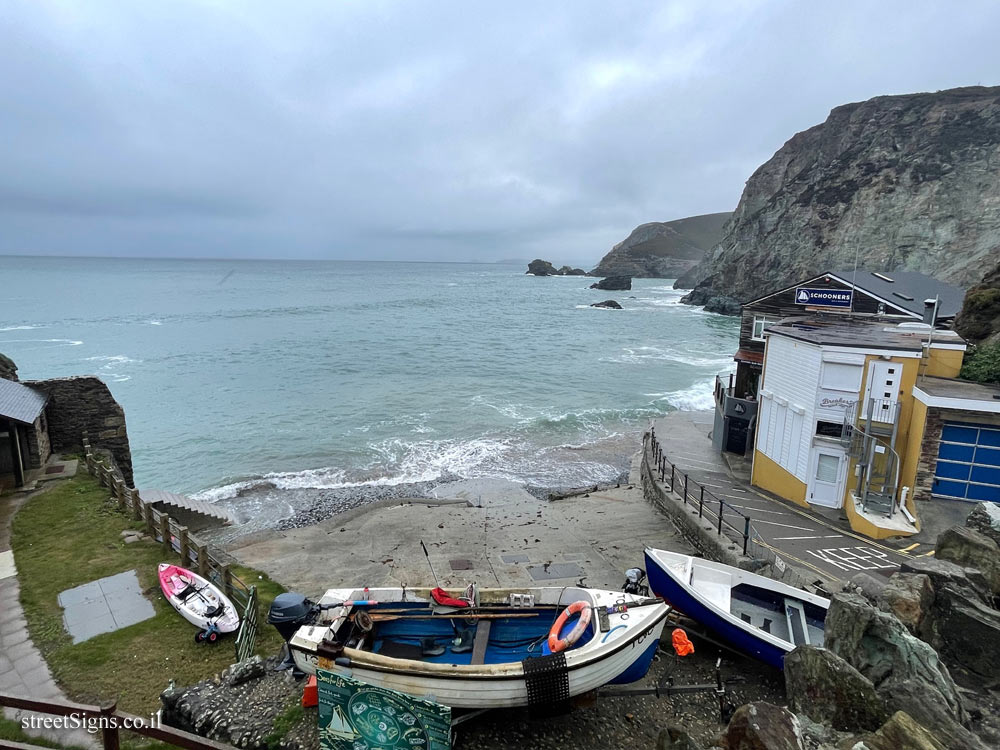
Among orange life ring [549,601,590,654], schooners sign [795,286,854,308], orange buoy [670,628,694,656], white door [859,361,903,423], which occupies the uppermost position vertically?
schooners sign [795,286,854,308]

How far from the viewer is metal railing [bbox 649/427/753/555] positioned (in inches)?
615

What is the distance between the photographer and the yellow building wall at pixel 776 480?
19.1 metres

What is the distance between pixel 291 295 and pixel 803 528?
14921 centimetres

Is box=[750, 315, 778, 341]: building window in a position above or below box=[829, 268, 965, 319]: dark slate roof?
below

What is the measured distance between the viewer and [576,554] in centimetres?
1753

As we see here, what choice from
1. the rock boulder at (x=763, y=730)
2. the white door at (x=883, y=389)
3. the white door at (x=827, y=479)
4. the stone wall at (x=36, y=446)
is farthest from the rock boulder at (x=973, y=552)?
the stone wall at (x=36, y=446)

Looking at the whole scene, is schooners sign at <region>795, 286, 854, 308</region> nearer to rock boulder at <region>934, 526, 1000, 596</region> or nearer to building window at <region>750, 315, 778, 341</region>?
building window at <region>750, 315, 778, 341</region>

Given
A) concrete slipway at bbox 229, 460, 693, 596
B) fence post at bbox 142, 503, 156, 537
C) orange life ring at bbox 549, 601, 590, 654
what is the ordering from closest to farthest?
orange life ring at bbox 549, 601, 590, 654
fence post at bbox 142, 503, 156, 537
concrete slipway at bbox 229, 460, 693, 596

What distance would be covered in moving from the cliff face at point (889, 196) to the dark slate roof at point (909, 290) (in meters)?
30.1

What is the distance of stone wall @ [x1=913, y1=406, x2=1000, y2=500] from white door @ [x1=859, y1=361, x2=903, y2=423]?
1138 millimetres

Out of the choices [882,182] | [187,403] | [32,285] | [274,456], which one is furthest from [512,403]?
[32,285]

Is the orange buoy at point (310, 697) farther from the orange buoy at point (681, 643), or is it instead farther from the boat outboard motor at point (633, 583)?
the orange buoy at point (681, 643)

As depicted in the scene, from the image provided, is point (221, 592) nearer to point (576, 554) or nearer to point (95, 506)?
point (95, 506)

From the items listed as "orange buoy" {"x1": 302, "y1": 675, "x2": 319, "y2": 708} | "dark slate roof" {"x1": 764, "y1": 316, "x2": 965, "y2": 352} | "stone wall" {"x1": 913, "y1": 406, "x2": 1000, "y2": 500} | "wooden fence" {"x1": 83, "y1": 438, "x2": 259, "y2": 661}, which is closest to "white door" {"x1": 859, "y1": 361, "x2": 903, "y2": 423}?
"dark slate roof" {"x1": 764, "y1": 316, "x2": 965, "y2": 352}
